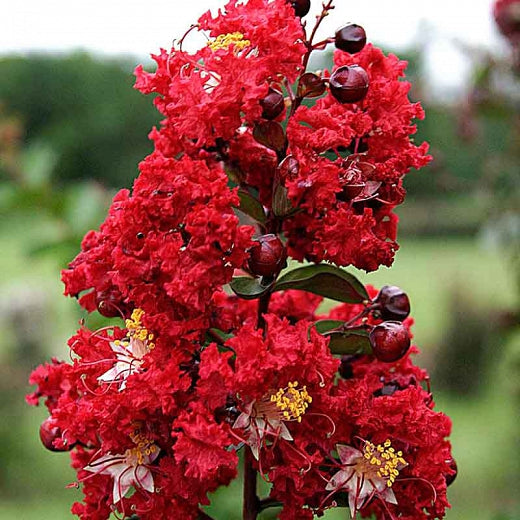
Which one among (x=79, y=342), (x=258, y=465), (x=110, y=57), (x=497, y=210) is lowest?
(x=258, y=465)

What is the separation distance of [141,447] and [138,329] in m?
0.12

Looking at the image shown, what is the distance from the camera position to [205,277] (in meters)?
0.71

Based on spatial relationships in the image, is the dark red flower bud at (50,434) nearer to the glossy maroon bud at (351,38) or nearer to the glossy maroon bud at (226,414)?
the glossy maroon bud at (226,414)

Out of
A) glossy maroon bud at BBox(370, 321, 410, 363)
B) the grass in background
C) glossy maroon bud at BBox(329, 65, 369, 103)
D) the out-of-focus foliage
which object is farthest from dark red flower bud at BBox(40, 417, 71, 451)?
the out-of-focus foliage

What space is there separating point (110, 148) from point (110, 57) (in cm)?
120

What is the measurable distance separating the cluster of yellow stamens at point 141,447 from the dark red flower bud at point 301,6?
0.48 metres

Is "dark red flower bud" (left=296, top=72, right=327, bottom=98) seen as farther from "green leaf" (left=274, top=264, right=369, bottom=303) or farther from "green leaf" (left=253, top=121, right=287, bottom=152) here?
"green leaf" (left=274, top=264, right=369, bottom=303)

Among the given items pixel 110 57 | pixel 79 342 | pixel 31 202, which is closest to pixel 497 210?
pixel 31 202

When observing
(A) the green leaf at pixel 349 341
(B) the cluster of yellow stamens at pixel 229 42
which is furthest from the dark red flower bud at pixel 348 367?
(B) the cluster of yellow stamens at pixel 229 42

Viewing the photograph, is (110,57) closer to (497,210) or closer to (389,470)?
(497,210)

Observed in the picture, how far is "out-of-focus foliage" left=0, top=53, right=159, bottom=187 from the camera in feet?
33.4

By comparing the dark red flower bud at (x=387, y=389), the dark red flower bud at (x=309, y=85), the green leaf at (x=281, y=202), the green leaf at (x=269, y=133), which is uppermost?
the dark red flower bud at (x=309, y=85)

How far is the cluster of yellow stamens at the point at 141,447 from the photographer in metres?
0.78

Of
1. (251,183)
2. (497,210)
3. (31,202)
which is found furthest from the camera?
(497,210)
